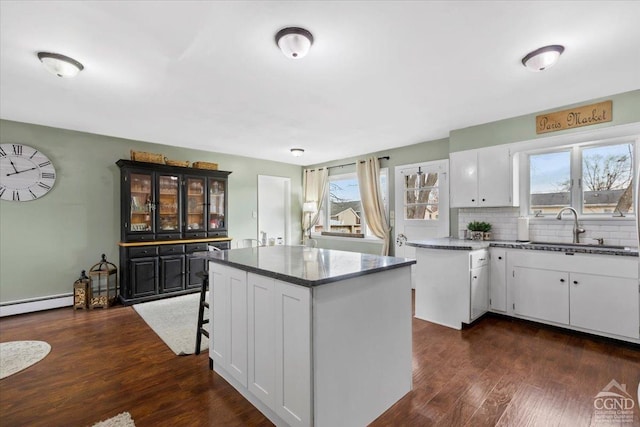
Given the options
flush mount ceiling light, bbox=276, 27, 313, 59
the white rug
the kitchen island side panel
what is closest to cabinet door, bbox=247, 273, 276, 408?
the kitchen island side panel

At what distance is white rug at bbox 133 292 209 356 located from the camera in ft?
9.66

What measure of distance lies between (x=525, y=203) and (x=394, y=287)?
2.79 metres

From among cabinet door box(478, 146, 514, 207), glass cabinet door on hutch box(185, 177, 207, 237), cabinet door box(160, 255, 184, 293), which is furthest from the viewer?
glass cabinet door on hutch box(185, 177, 207, 237)

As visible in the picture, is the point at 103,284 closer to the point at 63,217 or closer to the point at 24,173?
the point at 63,217

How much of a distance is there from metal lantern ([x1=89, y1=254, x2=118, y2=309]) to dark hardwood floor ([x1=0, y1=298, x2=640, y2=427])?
85 cm

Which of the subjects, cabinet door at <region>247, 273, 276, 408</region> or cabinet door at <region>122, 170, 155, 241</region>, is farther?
cabinet door at <region>122, 170, 155, 241</region>

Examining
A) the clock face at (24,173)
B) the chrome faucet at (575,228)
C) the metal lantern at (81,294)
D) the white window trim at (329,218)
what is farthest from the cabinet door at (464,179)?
the clock face at (24,173)

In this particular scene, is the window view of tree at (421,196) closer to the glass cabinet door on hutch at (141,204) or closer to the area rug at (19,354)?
the glass cabinet door on hutch at (141,204)

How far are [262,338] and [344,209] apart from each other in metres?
4.70

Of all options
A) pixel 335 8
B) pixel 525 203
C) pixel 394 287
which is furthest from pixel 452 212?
pixel 335 8

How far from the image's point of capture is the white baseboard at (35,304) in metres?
3.81

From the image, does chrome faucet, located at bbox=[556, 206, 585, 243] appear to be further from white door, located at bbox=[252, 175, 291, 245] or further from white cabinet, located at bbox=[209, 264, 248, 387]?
white door, located at bbox=[252, 175, 291, 245]

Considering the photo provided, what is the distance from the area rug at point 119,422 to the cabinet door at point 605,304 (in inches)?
158

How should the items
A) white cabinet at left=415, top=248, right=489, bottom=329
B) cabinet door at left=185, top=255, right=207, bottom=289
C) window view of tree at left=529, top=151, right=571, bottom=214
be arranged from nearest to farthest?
white cabinet at left=415, top=248, right=489, bottom=329, window view of tree at left=529, top=151, right=571, bottom=214, cabinet door at left=185, top=255, right=207, bottom=289
